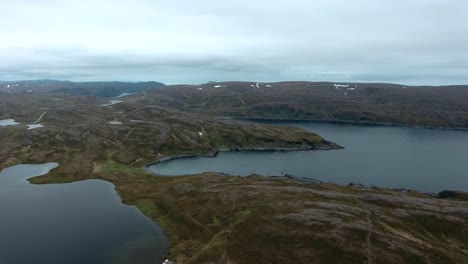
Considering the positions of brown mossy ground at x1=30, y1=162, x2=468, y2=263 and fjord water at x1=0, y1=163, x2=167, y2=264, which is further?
fjord water at x1=0, y1=163, x2=167, y2=264

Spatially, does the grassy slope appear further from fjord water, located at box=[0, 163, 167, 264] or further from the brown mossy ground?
fjord water, located at box=[0, 163, 167, 264]

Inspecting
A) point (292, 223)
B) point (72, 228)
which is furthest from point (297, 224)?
point (72, 228)

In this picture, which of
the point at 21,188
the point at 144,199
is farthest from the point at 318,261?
the point at 21,188

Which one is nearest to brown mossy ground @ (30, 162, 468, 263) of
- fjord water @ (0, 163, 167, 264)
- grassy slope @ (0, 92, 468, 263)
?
grassy slope @ (0, 92, 468, 263)

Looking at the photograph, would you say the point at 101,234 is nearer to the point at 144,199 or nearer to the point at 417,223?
Result: the point at 144,199

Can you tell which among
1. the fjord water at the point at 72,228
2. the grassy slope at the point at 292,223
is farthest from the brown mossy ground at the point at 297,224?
the fjord water at the point at 72,228

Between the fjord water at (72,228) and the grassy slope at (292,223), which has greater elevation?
the grassy slope at (292,223)

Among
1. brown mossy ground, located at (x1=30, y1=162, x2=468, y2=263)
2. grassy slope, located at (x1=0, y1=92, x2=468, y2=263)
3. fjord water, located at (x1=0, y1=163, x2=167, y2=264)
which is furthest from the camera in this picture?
fjord water, located at (x1=0, y1=163, x2=167, y2=264)

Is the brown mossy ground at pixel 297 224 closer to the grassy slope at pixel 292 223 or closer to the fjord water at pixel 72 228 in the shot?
the grassy slope at pixel 292 223
